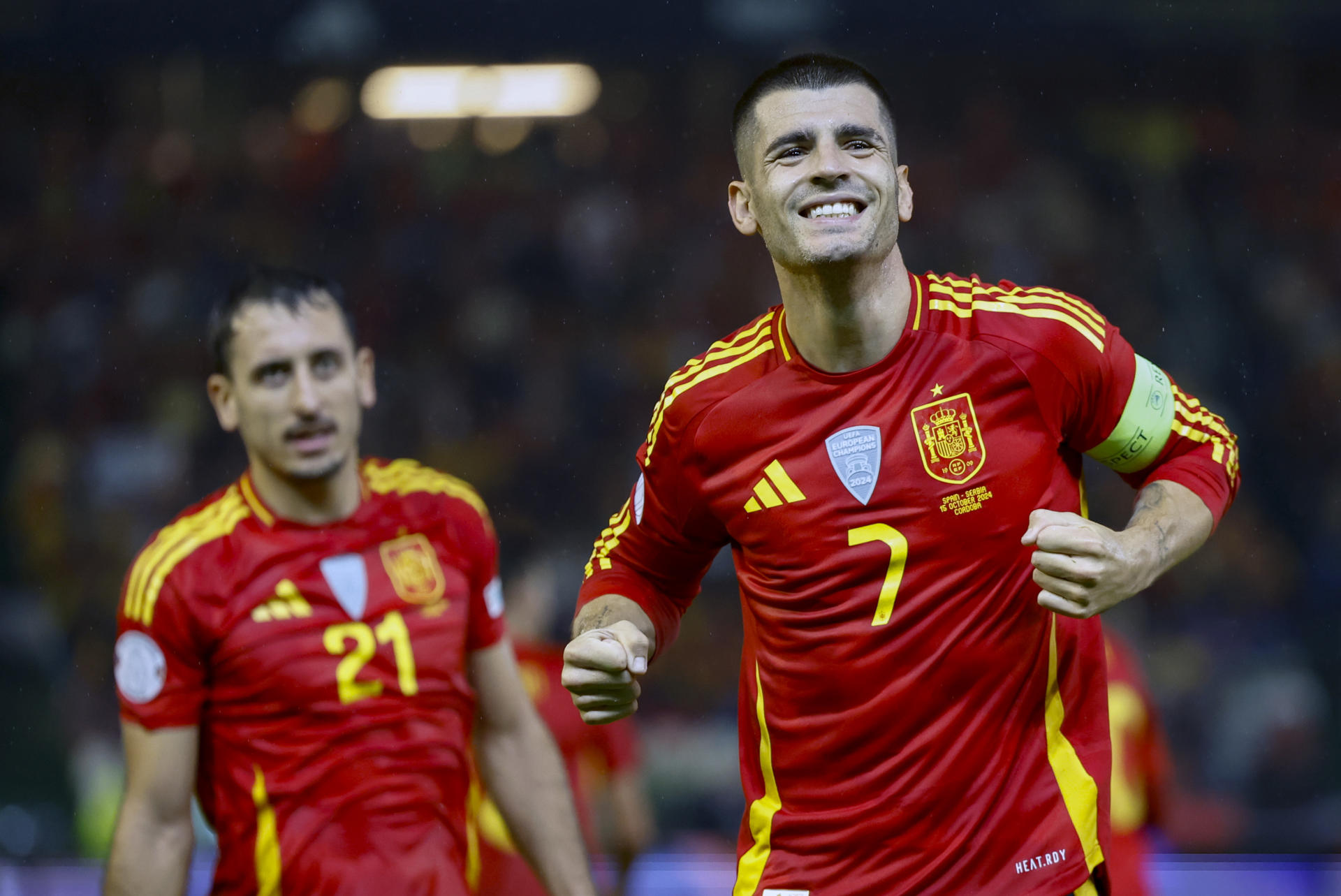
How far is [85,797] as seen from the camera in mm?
7160

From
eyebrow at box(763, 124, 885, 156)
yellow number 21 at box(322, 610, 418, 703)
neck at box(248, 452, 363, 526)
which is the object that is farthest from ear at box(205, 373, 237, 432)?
eyebrow at box(763, 124, 885, 156)

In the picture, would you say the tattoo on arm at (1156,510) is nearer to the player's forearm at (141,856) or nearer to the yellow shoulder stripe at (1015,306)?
the yellow shoulder stripe at (1015,306)

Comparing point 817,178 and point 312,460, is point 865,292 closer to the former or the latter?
point 817,178

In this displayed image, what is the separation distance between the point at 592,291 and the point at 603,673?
267 inches

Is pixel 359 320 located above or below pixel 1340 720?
above

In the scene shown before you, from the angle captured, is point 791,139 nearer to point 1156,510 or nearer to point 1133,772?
point 1156,510

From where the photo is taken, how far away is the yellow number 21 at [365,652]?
3.07m

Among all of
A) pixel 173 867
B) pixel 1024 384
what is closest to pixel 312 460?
pixel 173 867

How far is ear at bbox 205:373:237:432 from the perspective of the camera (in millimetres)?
3381

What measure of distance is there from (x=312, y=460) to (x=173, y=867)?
0.91m

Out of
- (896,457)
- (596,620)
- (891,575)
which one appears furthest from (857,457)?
(596,620)

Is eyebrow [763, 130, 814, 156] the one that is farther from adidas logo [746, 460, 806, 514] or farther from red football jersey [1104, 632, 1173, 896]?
red football jersey [1104, 632, 1173, 896]

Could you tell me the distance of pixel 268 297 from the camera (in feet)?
11.1

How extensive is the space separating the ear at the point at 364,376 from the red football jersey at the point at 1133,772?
6.76 feet
